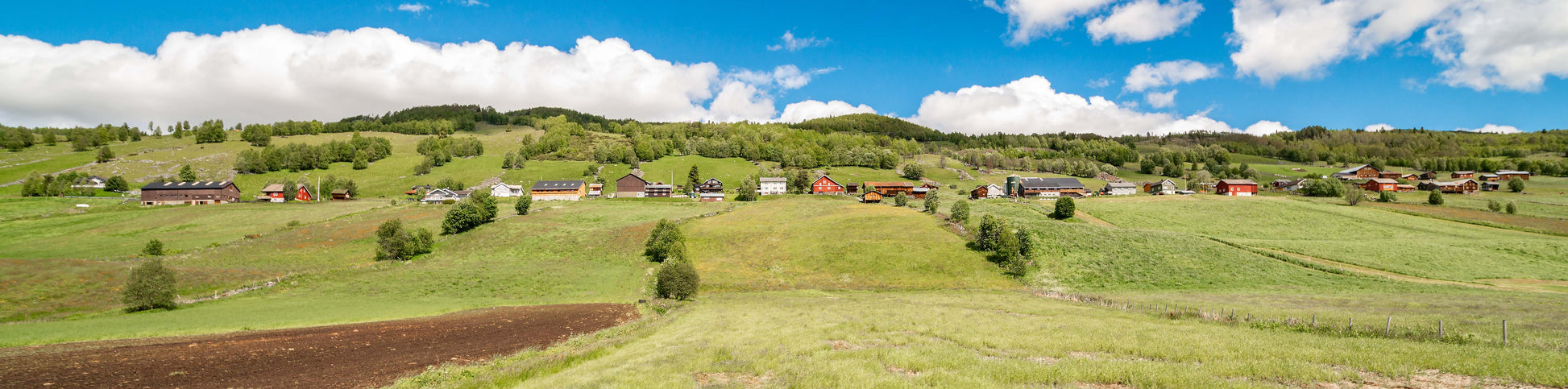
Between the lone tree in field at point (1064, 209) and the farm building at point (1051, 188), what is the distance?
4121 cm

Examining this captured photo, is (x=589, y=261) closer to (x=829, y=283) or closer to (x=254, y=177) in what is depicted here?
(x=829, y=283)

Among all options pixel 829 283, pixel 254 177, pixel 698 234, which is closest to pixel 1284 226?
pixel 829 283

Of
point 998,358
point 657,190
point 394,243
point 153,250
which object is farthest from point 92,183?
point 998,358

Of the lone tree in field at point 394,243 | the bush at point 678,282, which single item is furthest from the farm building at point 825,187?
the bush at point 678,282

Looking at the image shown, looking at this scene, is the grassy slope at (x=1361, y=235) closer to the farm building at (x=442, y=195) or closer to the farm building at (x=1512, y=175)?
the farm building at (x=1512, y=175)

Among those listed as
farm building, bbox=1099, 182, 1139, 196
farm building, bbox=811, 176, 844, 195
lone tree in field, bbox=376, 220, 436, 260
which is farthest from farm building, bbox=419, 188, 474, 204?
farm building, bbox=1099, 182, 1139, 196

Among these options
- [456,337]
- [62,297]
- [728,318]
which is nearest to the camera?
[456,337]

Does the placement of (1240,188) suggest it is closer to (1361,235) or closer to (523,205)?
(1361,235)

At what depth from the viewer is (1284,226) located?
251ft

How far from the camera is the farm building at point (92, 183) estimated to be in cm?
11849

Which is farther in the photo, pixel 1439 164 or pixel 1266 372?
pixel 1439 164

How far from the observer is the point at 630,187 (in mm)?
127875

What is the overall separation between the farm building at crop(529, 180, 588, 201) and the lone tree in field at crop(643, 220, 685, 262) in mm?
64187

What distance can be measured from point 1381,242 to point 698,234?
3056 inches
